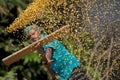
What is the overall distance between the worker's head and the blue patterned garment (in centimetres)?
12

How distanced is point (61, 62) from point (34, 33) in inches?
12.2

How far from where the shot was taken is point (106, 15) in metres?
4.81

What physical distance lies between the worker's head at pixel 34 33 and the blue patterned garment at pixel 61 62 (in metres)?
0.12

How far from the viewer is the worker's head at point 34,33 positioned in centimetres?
382

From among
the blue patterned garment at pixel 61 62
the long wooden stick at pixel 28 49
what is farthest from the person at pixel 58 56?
the long wooden stick at pixel 28 49

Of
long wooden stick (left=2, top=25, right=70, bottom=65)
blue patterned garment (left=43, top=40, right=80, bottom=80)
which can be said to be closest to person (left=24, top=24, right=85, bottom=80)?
blue patterned garment (left=43, top=40, right=80, bottom=80)

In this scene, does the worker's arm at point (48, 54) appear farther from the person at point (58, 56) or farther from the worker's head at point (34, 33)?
the worker's head at point (34, 33)

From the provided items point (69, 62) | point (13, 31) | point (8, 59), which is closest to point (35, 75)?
point (13, 31)

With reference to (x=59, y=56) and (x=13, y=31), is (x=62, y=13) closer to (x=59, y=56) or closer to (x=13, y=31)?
(x=13, y=31)

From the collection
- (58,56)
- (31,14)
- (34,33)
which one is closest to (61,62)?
(58,56)

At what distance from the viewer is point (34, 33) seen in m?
3.85

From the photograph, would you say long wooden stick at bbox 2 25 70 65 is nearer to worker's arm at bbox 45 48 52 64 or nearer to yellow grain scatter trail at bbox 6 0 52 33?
worker's arm at bbox 45 48 52 64

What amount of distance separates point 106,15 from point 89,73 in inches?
32.0

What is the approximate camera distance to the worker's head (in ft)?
12.5
